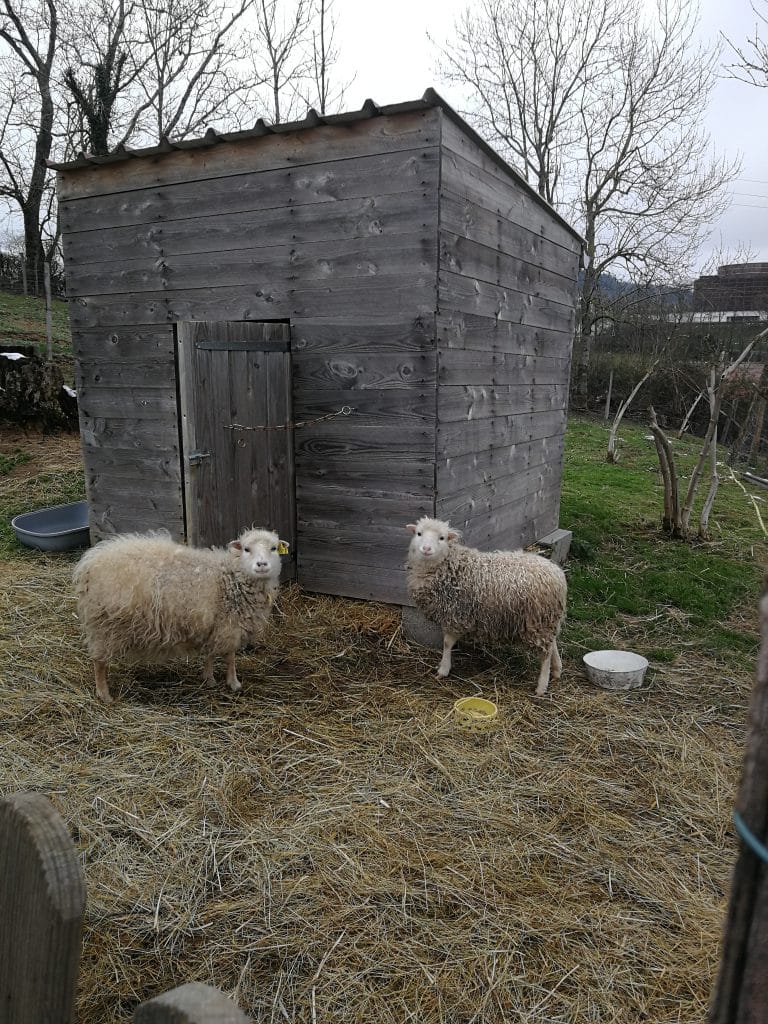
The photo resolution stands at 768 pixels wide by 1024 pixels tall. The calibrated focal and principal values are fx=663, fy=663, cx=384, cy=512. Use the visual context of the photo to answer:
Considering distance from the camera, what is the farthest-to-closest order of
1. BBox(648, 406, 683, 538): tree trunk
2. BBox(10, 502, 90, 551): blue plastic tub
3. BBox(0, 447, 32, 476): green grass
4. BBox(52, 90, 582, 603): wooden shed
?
BBox(0, 447, 32, 476): green grass < BBox(648, 406, 683, 538): tree trunk < BBox(10, 502, 90, 551): blue plastic tub < BBox(52, 90, 582, 603): wooden shed

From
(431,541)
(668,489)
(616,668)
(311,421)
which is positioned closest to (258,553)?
(431,541)

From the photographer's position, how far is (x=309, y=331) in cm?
554

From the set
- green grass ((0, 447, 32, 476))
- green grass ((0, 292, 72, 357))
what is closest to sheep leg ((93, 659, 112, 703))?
green grass ((0, 447, 32, 476))

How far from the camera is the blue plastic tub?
7.23 m

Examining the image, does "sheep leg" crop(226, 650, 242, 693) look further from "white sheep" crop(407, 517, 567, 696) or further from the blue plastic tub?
the blue plastic tub

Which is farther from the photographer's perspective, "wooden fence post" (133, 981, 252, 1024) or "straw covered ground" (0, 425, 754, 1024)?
"straw covered ground" (0, 425, 754, 1024)

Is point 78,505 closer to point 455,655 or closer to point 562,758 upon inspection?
point 455,655

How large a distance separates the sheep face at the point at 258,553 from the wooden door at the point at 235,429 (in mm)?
560

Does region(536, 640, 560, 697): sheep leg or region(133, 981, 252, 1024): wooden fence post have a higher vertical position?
region(133, 981, 252, 1024): wooden fence post

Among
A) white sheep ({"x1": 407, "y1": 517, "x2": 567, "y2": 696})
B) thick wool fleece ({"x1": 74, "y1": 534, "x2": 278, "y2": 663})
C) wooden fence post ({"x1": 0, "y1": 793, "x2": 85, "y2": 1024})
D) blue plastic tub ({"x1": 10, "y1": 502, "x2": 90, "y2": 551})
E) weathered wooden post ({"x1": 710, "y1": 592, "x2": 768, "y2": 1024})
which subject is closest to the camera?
weathered wooden post ({"x1": 710, "y1": 592, "x2": 768, "y2": 1024})

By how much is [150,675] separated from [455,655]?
237 centimetres

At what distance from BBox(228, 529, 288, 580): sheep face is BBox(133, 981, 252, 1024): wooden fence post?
3.43 metres

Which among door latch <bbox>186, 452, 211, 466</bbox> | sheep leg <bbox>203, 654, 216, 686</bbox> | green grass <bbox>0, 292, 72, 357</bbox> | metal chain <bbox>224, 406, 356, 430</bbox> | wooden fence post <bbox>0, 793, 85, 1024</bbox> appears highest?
green grass <bbox>0, 292, 72, 357</bbox>

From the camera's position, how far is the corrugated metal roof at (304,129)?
472 cm
